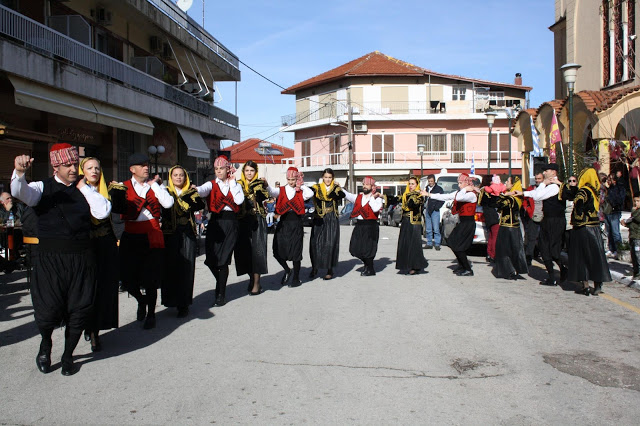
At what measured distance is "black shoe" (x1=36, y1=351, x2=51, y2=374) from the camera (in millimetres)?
5664

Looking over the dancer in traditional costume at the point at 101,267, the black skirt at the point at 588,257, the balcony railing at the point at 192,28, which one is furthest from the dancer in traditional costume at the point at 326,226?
the balcony railing at the point at 192,28

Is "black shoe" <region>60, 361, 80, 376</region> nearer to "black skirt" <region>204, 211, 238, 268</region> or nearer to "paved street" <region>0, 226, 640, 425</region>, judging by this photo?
"paved street" <region>0, 226, 640, 425</region>

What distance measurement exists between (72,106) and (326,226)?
902 cm

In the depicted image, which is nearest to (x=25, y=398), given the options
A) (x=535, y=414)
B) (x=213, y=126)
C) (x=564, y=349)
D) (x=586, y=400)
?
(x=535, y=414)

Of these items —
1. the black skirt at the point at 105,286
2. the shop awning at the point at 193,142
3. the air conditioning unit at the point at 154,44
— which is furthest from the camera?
the shop awning at the point at 193,142

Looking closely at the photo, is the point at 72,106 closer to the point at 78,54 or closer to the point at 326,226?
the point at 78,54

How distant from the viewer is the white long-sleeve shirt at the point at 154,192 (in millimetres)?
7289

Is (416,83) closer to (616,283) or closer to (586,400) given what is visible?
(616,283)

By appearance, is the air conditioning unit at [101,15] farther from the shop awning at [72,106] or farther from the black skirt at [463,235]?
the black skirt at [463,235]

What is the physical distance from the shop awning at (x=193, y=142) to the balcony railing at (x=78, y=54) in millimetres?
1118

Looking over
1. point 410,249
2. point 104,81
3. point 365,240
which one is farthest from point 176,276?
point 104,81

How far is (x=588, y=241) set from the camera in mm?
9492

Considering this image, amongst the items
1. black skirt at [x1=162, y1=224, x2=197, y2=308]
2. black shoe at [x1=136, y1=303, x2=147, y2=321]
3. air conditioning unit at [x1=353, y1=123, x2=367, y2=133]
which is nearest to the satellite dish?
black skirt at [x1=162, y1=224, x2=197, y2=308]

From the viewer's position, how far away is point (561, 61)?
28250 mm
